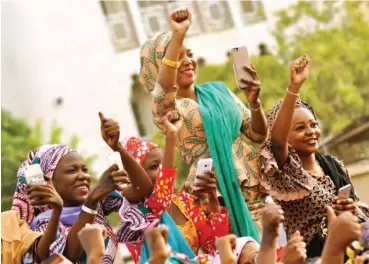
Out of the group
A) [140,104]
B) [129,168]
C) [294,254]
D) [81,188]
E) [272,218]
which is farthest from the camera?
[140,104]

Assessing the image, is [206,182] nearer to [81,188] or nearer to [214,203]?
[214,203]

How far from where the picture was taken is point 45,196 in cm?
651

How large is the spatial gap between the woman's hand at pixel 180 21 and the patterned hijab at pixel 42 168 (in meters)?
0.82

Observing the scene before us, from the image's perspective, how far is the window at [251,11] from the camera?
34000mm

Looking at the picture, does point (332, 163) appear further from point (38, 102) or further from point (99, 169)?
point (38, 102)

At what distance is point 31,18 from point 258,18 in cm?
550

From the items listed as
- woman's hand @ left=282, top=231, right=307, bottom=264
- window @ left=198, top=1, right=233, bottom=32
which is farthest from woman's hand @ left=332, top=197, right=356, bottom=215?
window @ left=198, top=1, right=233, bottom=32

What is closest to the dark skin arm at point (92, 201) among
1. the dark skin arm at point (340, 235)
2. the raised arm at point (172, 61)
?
the raised arm at point (172, 61)

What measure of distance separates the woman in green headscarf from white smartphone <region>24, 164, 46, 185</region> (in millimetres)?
872

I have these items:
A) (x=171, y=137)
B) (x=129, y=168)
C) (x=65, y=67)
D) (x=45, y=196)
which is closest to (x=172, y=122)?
(x=171, y=137)

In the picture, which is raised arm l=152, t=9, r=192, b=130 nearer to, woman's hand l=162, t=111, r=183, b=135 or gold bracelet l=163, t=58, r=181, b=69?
gold bracelet l=163, t=58, r=181, b=69

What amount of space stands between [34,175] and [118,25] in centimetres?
2813

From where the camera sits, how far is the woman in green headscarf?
7.15 m

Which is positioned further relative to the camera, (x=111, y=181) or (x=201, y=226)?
(x=201, y=226)
